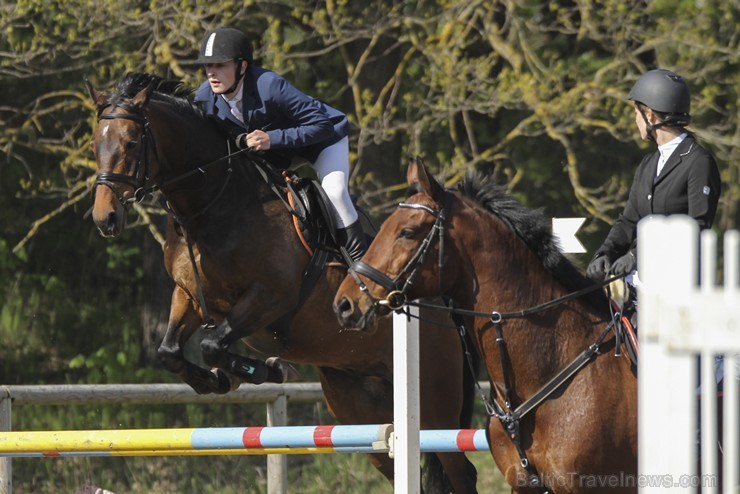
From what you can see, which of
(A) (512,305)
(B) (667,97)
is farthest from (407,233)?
(B) (667,97)

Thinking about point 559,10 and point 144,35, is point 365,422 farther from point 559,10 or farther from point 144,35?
point 559,10

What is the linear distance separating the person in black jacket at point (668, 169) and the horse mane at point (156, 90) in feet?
8.35

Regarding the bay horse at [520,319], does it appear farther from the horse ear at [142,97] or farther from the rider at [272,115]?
the horse ear at [142,97]

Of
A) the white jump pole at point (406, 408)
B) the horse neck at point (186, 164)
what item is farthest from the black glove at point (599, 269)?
the horse neck at point (186, 164)

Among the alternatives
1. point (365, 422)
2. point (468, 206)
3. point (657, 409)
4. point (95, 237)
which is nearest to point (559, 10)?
point (95, 237)

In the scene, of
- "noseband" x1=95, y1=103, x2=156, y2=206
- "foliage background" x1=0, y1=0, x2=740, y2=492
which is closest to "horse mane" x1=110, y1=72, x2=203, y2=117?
"noseband" x1=95, y1=103, x2=156, y2=206

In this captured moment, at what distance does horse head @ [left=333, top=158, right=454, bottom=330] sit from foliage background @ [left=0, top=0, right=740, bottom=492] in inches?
194

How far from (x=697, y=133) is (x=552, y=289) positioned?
21.8 feet

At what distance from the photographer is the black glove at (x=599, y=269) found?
4.75 m

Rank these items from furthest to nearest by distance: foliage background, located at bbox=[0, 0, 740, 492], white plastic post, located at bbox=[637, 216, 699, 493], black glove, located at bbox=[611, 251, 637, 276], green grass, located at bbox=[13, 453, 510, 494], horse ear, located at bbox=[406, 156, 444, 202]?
1. foliage background, located at bbox=[0, 0, 740, 492]
2. green grass, located at bbox=[13, 453, 510, 494]
3. black glove, located at bbox=[611, 251, 637, 276]
4. horse ear, located at bbox=[406, 156, 444, 202]
5. white plastic post, located at bbox=[637, 216, 699, 493]

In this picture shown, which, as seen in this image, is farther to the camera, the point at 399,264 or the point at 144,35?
the point at 144,35

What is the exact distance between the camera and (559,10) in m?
11.1

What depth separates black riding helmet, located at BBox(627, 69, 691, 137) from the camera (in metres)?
4.62

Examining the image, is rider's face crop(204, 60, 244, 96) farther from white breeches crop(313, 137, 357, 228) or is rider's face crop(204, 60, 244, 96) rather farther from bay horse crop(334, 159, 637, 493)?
bay horse crop(334, 159, 637, 493)
